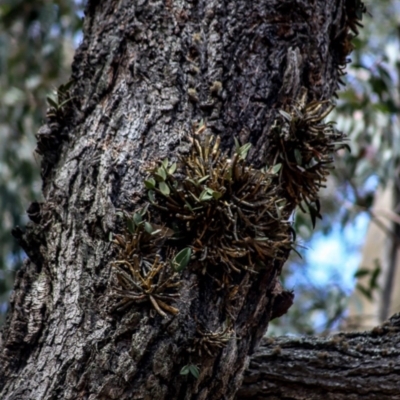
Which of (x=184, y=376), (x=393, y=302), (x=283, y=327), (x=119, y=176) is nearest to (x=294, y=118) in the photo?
(x=119, y=176)

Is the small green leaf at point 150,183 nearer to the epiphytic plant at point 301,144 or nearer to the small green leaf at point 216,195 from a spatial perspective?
the small green leaf at point 216,195

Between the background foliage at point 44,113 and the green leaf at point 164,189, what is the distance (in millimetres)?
1669

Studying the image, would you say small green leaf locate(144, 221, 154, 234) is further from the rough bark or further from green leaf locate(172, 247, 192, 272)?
the rough bark

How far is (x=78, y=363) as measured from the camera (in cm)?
97

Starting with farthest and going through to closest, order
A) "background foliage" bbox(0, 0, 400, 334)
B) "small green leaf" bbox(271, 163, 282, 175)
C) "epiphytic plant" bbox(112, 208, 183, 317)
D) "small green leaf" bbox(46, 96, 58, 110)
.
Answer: "background foliage" bbox(0, 0, 400, 334) < "small green leaf" bbox(46, 96, 58, 110) < "small green leaf" bbox(271, 163, 282, 175) < "epiphytic plant" bbox(112, 208, 183, 317)

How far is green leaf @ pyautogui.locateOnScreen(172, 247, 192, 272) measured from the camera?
3.20 feet

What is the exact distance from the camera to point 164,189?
3.32 ft

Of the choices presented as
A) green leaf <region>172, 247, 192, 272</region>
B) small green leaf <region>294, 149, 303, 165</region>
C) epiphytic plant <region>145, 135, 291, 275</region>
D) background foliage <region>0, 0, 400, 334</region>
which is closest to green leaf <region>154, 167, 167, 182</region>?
epiphytic plant <region>145, 135, 291, 275</region>

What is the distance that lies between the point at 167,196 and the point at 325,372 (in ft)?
1.41

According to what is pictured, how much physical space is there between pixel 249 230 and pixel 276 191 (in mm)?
87

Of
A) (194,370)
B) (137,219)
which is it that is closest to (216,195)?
(137,219)

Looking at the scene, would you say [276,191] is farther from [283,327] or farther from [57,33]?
[57,33]

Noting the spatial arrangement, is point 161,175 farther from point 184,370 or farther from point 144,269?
point 184,370

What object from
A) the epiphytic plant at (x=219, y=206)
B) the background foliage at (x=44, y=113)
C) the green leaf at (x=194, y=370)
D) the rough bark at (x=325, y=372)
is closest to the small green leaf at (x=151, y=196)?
the epiphytic plant at (x=219, y=206)
